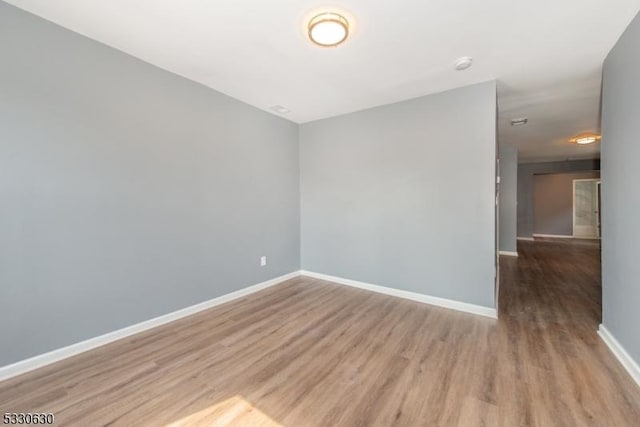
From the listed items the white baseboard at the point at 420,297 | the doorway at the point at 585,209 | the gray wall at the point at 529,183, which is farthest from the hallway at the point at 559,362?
the doorway at the point at 585,209

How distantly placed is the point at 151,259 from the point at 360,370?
7.10 feet

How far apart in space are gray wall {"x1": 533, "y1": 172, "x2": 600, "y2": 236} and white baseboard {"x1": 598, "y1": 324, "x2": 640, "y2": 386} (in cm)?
845

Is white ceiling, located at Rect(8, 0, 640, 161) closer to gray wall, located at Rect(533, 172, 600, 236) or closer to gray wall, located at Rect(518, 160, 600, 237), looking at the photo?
gray wall, located at Rect(518, 160, 600, 237)

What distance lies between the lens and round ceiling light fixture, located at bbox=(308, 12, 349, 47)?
6.02ft

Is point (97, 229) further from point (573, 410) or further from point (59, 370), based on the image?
point (573, 410)

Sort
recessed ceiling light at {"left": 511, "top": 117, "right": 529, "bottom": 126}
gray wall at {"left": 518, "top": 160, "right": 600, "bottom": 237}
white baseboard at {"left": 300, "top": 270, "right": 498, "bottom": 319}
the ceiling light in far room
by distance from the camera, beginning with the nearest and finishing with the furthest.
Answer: white baseboard at {"left": 300, "top": 270, "right": 498, "bottom": 319}, recessed ceiling light at {"left": 511, "top": 117, "right": 529, "bottom": 126}, the ceiling light in far room, gray wall at {"left": 518, "top": 160, "right": 600, "bottom": 237}

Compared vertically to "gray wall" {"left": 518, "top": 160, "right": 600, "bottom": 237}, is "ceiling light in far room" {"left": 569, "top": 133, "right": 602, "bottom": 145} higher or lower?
higher

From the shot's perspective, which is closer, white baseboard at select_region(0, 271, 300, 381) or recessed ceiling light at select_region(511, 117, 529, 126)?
white baseboard at select_region(0, 271, 300, 381)

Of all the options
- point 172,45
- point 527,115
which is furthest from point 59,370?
point 527,115

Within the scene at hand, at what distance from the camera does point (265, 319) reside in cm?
274

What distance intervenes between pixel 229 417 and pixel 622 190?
3174 mm

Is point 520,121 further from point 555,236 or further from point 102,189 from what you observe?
point 555,236

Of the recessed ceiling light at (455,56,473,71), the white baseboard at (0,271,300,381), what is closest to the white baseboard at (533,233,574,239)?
the recessed ceiling light at (455,56,473,71)

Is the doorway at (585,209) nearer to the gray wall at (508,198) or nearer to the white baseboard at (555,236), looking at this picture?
the white baseboard at (555,236)
